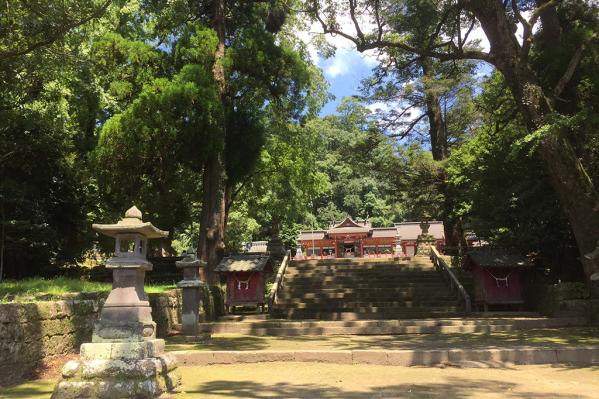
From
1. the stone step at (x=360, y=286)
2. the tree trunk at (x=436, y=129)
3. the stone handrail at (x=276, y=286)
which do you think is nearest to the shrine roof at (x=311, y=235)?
the tree trunk at (x=436, y=129)

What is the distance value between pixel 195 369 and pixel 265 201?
15366 mm

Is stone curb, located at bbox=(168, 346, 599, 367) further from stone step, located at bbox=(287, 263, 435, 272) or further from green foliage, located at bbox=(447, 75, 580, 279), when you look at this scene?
stone step, located at bbox=(287, 263, 435, 272)

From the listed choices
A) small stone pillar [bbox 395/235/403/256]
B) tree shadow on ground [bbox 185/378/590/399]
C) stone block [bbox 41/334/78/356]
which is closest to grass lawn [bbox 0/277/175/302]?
stone block [bbox 41/334/78/356]

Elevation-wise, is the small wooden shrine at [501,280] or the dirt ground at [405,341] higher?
the small wooden shrine at [501,280]

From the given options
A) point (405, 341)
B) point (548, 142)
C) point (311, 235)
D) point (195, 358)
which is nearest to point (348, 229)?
Result: point (311, 235)

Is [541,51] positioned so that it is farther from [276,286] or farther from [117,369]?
[117,369]

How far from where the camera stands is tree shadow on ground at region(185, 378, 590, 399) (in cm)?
491

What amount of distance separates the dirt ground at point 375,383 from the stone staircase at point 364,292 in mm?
5461

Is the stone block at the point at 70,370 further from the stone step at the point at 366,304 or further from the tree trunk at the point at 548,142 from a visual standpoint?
the tree trunk at the point at 548,142

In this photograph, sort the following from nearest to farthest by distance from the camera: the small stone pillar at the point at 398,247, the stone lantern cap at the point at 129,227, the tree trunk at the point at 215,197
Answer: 1. the stone lantern cap at the point at 129,227
2. the tree trunk at the point at 215,197
3. the small stone pillar at the point at 398,247

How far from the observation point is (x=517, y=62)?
10.7 meters

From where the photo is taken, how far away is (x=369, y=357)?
22.7 feet

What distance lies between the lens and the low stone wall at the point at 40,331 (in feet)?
19.5

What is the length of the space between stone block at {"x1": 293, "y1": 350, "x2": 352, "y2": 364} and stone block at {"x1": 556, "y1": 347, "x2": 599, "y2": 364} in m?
2.93
